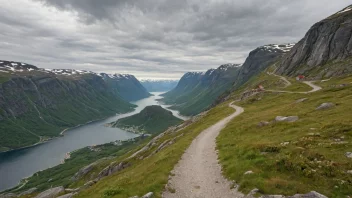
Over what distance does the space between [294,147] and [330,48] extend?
532 feet

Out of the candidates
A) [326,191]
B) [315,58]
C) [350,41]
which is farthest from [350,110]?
[315,58]

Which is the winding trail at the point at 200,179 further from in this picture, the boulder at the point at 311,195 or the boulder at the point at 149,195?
the boulder at the point at 311,195

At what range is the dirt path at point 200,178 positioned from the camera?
24.3 meters

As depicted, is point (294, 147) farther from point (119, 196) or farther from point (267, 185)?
point (119, 196)

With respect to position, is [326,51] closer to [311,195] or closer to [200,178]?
[200,178]

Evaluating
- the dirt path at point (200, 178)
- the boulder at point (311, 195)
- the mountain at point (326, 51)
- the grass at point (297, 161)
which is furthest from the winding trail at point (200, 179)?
the mountain at point (326, 51)

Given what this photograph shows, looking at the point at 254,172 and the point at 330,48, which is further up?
the point at 330,48

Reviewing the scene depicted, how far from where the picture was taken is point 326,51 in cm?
16400

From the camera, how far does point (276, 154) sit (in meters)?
28.3

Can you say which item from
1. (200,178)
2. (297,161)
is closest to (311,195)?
(297,161)

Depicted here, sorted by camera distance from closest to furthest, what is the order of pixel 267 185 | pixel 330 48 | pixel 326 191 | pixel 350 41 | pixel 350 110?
pixel 326 191
pixel 267 185
pixel 350 110
pixel 350 41
pixel 330 48

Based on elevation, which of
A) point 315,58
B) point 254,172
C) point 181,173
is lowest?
point 181,173

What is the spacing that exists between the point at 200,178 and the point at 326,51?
6646 inches

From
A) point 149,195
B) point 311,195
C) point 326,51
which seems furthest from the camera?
point 326,51
